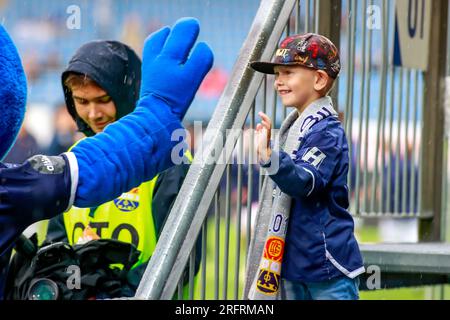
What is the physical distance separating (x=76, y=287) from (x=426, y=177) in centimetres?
283

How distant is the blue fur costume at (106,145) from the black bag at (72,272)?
0.96 m

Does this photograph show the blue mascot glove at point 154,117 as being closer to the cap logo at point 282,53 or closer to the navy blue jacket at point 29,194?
the navy blue jacket at point 29,194

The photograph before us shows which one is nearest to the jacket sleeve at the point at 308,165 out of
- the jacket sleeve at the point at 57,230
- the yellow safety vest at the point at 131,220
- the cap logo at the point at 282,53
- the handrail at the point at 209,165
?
the cap logo at the point at 282,53

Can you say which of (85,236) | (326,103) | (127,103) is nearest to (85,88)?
(127,103)

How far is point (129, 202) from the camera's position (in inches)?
200

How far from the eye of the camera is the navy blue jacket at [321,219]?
3.95m

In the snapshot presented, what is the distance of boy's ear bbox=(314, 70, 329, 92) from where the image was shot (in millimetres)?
4148

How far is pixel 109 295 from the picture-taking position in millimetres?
4680

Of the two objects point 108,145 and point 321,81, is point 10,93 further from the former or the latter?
point 321,81

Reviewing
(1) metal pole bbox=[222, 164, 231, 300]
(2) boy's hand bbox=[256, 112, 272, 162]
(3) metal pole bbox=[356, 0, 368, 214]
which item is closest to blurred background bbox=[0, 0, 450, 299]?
(3) metal pole bbox=[356, 0, 368, 214]

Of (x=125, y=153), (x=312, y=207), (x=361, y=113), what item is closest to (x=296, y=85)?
(x=312, y=207)

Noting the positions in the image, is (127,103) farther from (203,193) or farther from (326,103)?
(326,103)

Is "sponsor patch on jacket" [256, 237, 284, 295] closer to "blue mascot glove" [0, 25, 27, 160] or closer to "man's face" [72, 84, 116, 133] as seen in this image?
"blue mascot glove" [0, 25, 27, 160]

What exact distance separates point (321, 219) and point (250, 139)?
2.04 feet
